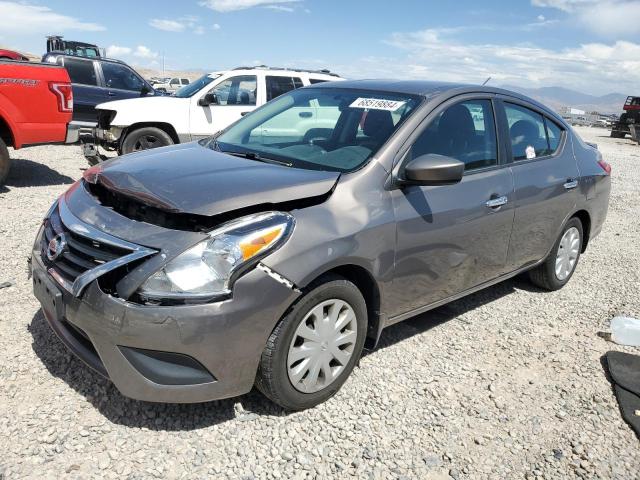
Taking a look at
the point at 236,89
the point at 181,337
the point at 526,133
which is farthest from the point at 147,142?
the point at 181,337

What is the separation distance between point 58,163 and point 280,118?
6.80 meters

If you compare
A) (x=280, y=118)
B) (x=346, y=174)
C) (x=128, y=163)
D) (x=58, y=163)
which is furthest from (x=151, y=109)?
(x=346, y=174)

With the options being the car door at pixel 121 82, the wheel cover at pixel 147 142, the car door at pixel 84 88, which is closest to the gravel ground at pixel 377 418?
the wheel cover at pixel 147 142

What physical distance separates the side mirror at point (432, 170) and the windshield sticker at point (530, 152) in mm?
1472

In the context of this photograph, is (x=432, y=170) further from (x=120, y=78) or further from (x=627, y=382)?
(x=120, y=78)

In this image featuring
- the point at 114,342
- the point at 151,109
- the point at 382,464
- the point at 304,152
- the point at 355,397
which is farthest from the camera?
the point at 151,109

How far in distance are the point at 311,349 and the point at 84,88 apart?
34.7ft

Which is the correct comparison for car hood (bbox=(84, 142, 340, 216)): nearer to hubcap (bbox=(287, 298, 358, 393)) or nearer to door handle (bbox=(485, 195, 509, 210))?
hubcap (bbox=(287, 298, 358, 393))

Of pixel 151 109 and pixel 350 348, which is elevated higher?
pixel 151 109

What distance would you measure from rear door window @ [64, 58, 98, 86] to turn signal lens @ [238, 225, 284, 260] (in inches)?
420

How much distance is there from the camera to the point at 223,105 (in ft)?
30.3

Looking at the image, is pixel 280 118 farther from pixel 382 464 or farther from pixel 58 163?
pixel 58 163

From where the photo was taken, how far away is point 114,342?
2451mm

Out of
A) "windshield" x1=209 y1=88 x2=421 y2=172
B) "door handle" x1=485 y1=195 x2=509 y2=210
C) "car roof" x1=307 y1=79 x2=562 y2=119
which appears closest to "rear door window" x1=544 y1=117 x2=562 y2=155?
"car roof" x1=307 y1=79 x2=562 y2=119
